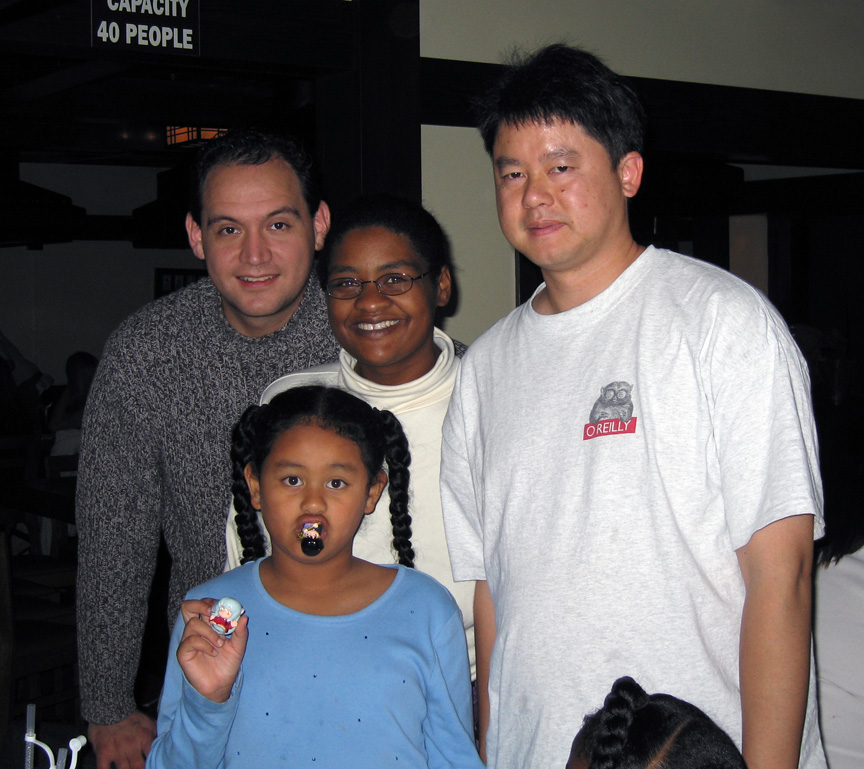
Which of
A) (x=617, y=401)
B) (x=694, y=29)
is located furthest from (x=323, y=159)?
(x=617, y=401)

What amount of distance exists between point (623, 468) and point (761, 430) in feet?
0.68

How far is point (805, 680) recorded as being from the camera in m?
1.29

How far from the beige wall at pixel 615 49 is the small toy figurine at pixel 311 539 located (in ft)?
5.97

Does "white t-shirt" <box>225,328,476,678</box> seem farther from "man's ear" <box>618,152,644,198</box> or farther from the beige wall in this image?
the beige wall

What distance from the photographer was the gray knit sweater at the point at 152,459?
1.99m

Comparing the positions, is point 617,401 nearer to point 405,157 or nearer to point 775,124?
point 405,157

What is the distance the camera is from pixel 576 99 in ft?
4.83

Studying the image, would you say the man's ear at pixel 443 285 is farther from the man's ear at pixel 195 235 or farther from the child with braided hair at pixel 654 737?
the child with braided hair at pixel 654 737

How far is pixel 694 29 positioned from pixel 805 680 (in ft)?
10.1

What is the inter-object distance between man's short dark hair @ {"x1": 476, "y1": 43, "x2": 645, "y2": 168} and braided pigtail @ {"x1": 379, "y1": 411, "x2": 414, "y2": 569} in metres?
0.59

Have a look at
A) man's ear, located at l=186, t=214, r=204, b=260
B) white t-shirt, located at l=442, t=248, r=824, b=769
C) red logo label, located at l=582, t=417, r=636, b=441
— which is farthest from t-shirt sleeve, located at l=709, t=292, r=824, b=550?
man's ear, located at l=186, t=214, r=204, b=260

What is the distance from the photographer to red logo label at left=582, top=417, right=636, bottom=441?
1384mm

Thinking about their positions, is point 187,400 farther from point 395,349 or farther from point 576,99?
point 576,99

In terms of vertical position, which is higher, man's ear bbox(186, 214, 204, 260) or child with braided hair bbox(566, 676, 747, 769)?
man's ear bbox(186, 214, 204, 260)
